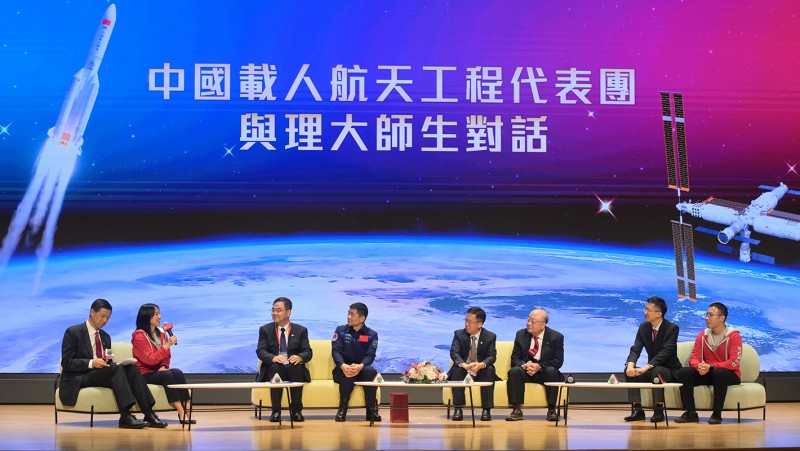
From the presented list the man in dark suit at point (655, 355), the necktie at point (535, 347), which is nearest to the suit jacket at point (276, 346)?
the necktie at point (535, 347)

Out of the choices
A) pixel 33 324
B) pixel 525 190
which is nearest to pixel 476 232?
pixel 525 190

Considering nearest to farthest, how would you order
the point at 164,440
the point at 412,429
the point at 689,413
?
the point at 164,440, the point at 412,429, the point at 689,413

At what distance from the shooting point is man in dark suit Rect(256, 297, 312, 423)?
26.4 feet

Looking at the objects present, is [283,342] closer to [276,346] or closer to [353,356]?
[276,346]

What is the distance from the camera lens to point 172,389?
7840 mm

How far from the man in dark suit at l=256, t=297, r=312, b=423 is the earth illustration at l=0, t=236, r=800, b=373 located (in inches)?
45.1

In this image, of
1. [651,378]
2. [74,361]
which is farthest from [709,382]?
[74,361]

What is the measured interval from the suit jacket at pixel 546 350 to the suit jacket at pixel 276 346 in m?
1.52

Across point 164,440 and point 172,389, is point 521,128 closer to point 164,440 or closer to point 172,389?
point 172,389

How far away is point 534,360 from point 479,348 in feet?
1.34

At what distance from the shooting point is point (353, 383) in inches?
321

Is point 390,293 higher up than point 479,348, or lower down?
higher up

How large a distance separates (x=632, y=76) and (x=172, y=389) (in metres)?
4.68

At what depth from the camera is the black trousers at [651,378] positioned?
25.9 ft
